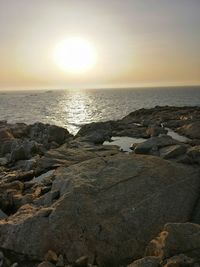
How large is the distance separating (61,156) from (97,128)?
37.6ft

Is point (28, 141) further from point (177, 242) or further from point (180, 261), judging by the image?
point (180, 261)

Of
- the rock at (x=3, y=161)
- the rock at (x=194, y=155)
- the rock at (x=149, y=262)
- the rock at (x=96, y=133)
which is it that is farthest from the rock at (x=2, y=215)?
the rock at (x=96, y=133)

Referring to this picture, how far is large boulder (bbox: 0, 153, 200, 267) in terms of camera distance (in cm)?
1001

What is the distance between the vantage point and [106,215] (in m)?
10.8

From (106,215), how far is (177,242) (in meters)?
2.93

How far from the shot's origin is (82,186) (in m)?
12.0

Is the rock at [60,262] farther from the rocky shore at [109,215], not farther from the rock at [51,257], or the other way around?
the rock at [51,257]

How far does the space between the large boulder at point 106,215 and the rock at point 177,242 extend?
1434mm

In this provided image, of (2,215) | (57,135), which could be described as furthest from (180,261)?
(57,135)

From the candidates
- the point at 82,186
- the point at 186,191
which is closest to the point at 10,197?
the point at 82,186

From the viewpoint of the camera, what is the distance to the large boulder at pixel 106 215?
10008mm

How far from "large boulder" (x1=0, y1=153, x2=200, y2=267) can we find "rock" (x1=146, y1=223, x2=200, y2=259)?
143 cm

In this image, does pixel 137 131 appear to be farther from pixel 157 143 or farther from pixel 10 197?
pixel 10 197

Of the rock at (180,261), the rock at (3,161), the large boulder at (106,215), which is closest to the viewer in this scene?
the rock at (180,261)
